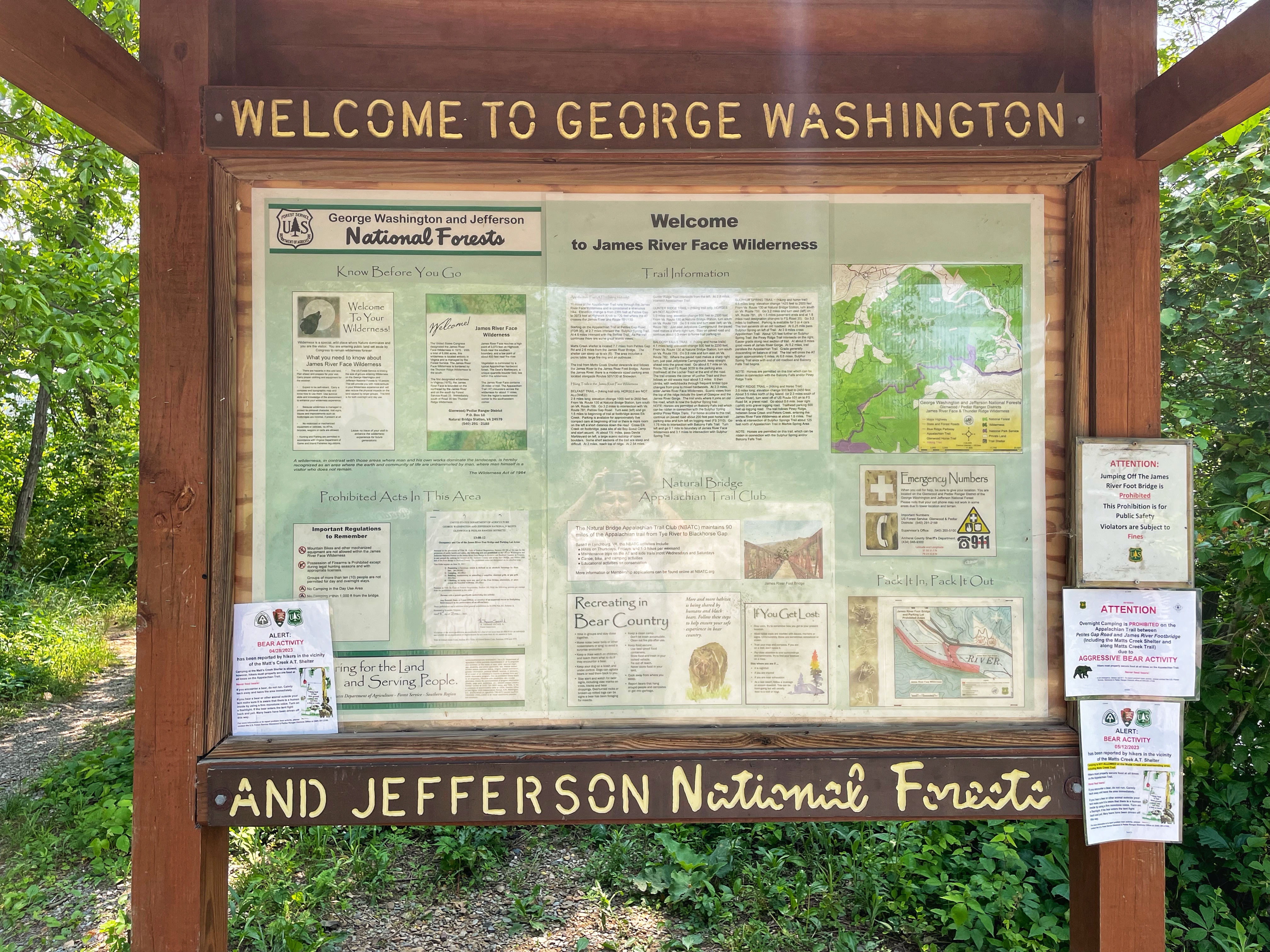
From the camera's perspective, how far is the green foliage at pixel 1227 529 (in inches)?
105

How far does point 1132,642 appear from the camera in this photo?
1.89 metres

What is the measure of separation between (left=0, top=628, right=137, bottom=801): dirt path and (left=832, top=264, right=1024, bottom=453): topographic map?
15.9 feet

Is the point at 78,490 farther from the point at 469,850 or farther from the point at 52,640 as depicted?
the point at 469,850

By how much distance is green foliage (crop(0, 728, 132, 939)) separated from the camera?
344 centimetres

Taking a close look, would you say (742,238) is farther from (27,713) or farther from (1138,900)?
(27,713)

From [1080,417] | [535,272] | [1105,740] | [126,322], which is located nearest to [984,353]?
[1080,417]

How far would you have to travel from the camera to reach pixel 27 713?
629 centimetres

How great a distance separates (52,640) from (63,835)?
464 centimetres

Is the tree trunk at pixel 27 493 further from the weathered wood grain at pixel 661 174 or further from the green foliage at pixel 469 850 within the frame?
the weathered wood grain at pixel 661 174

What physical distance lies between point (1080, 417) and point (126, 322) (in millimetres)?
6494

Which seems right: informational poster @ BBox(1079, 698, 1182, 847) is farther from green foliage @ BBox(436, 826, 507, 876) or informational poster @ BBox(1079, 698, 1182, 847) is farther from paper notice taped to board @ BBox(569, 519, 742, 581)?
green foliage @ BBox(436, 826, 507, 876)

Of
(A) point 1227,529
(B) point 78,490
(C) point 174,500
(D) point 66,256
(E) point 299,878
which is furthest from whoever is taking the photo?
(B) point 78,490

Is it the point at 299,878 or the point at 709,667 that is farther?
the point at 299,878

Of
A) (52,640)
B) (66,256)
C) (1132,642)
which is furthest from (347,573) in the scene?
(52,640)
